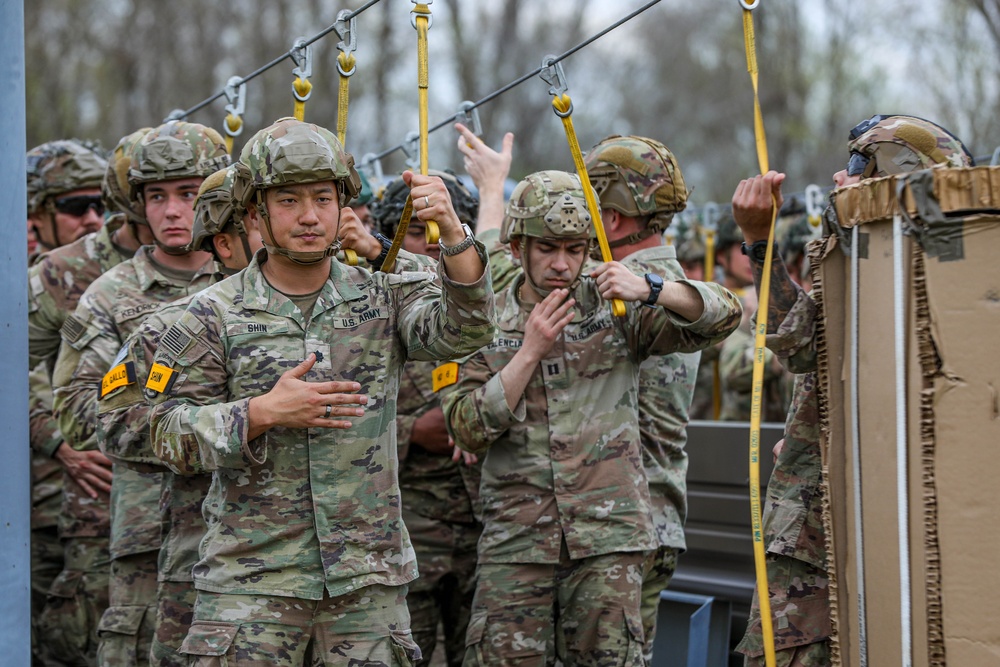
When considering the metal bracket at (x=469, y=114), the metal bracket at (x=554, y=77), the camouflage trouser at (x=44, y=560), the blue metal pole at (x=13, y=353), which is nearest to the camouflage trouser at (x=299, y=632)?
the blue metal pole at (x=13, y=353)

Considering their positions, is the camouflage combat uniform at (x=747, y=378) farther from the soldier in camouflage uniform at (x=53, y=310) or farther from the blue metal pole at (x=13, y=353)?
the blue metal pole at (x=13, y=353)

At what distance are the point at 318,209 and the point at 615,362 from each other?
1415mm

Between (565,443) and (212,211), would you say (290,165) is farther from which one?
(565,443)

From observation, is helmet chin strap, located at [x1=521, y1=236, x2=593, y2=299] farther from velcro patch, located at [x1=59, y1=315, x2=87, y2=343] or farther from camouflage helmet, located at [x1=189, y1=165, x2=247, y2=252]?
velcro patch, located at [x1=59, y1=315, x2=87, y2=343]

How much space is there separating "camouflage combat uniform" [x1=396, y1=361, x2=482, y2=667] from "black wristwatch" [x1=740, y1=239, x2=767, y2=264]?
2217mm

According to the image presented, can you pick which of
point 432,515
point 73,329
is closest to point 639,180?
point 432,515

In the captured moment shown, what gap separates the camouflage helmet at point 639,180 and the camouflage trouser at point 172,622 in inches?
87.9

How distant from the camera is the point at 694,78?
32562mm

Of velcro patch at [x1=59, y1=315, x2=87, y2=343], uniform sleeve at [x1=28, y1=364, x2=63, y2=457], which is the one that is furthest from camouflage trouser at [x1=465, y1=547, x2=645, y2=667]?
uniform sleeve at [x1=28, y1=364, x2=63, y2=457]

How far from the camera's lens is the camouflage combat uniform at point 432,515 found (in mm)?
5938

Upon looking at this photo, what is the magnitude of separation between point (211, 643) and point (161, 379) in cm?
83

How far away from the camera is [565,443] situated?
16.1 ft

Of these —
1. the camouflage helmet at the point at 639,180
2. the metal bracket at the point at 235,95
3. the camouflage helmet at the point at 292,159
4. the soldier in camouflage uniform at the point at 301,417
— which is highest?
the metal bracket at the point at 235,95

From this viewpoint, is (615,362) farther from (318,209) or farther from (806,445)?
(318,209)
